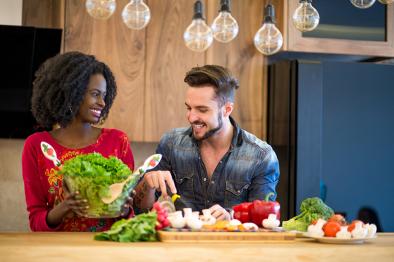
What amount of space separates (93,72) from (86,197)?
2.54 feet

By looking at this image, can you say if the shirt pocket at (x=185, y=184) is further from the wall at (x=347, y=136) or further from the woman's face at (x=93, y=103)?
the wall at (x=347, y=136)

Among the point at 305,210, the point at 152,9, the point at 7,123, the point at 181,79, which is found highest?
the point at 152,9

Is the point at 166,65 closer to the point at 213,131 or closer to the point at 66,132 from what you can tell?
the point at 213,131

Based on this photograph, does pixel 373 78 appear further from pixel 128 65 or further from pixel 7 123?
pixel 7 123

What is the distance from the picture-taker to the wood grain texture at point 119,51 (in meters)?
4.24

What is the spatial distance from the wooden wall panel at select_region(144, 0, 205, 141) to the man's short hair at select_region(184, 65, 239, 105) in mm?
1119

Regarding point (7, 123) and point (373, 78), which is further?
point (373, 78)

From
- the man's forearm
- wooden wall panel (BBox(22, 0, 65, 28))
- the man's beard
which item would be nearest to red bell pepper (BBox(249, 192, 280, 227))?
the man's forearm

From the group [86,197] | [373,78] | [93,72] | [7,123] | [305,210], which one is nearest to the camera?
[86,197]

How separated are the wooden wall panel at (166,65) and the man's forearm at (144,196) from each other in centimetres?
154

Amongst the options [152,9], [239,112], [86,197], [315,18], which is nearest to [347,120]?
[239,112]

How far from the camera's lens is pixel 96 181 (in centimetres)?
230

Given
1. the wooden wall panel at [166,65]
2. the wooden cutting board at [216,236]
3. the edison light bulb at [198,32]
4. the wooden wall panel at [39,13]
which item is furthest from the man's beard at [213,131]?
the wooden wall panel at [39,13]

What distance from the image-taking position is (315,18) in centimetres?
286
